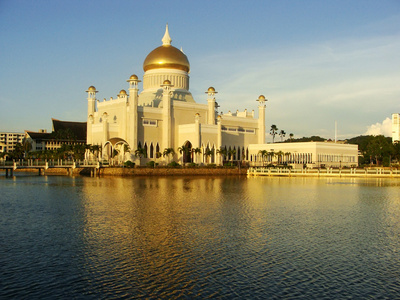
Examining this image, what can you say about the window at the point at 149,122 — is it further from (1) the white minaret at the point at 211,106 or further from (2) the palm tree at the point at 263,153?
(2) the palm tree at the point at 263,153

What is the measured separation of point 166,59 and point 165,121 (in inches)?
407

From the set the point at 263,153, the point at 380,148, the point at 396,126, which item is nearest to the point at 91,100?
the point at 263,153

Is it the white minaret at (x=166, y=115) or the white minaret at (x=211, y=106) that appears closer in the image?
the white minaret at (x=166, y=115)

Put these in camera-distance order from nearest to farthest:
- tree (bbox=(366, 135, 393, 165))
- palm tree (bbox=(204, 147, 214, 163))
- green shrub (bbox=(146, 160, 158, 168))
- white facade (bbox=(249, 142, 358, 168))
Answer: green shrub (bbox=(146, 160, 158, 168)) < palm tree (bbox=(204, 147, 214, 163)) < white facade (bbox=(249, 142, 358, 168)) < tree (bbox=(366, 135, 393, 165))

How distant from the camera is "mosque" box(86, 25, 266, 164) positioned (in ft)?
210

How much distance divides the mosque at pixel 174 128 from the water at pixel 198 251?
1431 inches

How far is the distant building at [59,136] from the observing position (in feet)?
313

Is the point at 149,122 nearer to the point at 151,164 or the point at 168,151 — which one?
the point at 168,151

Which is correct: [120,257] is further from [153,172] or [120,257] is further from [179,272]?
[153,172]

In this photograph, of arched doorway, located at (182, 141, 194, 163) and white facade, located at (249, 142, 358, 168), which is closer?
arched doorway, located at (182, 141, 194, 163)

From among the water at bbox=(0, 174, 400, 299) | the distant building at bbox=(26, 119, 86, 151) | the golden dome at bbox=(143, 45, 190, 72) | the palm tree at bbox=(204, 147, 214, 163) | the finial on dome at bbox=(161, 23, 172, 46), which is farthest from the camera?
the distant building at bbox=(26, 119, 86, 151)

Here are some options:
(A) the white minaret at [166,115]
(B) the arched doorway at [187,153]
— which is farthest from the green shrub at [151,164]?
(B) the arched doorway at [187,153]

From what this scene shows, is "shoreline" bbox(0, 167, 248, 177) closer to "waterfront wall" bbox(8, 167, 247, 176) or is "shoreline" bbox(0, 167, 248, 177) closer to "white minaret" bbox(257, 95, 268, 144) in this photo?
"waterfront wall" bbox(8, 167, 247, 176)

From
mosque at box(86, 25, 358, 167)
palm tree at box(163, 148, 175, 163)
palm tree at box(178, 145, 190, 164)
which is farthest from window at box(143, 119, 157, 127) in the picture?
palm tree at box(178, 145, 190, 164)
